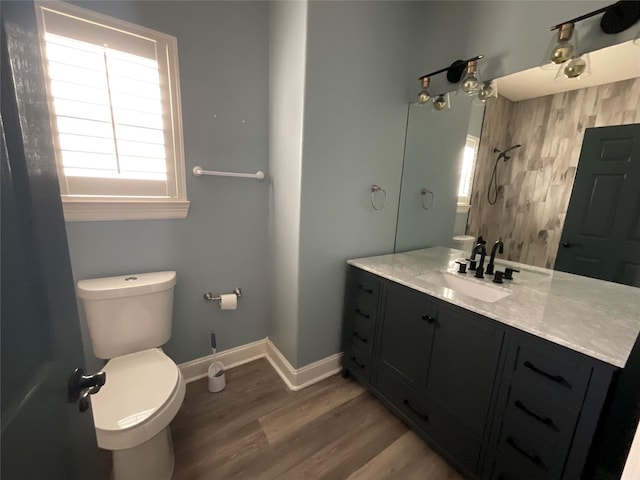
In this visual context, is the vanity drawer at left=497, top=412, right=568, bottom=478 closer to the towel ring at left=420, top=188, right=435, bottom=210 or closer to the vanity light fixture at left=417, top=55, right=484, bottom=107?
the towel ring at left=420, top=188, right=435, bottom=210

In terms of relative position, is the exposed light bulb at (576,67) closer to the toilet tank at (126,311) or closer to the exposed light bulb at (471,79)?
the exposed light bulb at (471,79)

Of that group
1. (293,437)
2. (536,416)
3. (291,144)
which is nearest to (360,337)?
(293,437)

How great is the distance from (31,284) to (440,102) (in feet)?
6.93

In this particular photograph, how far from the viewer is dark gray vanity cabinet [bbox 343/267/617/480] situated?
92 cm

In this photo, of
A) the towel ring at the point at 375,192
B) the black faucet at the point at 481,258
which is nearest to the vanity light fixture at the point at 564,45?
the black faucet at the point at 481,258

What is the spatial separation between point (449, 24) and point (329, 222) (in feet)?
4.79

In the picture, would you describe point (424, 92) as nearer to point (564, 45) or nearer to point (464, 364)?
point (564, 45)

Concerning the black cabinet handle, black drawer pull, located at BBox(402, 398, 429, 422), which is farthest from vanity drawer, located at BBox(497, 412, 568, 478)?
the black cabinet handle

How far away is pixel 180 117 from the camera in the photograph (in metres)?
1.55

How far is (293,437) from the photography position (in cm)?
149

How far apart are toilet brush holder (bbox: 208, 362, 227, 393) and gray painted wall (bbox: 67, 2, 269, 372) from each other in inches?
6.5

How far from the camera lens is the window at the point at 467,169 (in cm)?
177

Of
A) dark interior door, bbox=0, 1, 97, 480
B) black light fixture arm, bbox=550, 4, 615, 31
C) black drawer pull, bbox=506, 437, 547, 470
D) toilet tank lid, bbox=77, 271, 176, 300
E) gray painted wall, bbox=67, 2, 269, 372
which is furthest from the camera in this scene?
gray painted wall, bbox=67, 2, 269, 372

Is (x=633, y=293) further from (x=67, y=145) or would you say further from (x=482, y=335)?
(x=67, y=145)
